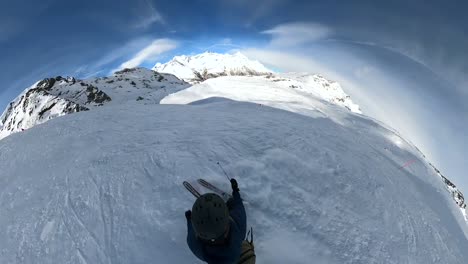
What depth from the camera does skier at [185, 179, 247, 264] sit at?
16.5 ft

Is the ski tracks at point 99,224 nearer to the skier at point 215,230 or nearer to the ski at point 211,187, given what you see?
the ski at point 211,187

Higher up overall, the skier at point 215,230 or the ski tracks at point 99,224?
the skier at point 215,230

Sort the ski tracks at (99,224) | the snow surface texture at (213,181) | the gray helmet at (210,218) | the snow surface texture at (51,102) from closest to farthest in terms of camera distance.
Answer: the gray helmet at (210,218), the ski tracks at (99,224), the snow surface texture at (213,181), the snow surface texture at (51,102)

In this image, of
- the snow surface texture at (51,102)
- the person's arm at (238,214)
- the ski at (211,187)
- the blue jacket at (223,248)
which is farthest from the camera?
the snow surface texture at (51,102)

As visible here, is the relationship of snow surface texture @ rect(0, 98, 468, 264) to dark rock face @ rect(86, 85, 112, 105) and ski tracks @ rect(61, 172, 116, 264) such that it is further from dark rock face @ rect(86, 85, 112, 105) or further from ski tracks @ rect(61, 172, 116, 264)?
dark rock face @ rect(86, 85, 112, 105)

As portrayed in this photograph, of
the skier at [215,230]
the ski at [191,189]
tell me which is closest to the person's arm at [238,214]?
the skier at [215,230]

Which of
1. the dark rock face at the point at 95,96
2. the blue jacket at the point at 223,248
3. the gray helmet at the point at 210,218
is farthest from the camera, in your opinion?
the dark rock face at the point at 95,96

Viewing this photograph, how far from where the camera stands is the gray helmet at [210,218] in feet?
16.5

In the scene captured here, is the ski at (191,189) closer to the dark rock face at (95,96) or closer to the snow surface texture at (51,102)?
the snow surface texture at (51,102)

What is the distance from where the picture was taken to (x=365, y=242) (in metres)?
8.13

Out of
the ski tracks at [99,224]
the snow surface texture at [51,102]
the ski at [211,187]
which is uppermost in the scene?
the snow surface texture at [51,102]

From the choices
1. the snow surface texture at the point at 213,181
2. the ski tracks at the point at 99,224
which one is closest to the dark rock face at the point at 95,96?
the snow surface texture at the point at 213,181

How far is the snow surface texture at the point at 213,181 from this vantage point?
768cm

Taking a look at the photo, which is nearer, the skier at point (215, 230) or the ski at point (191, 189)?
the skier at point (215, 230)
